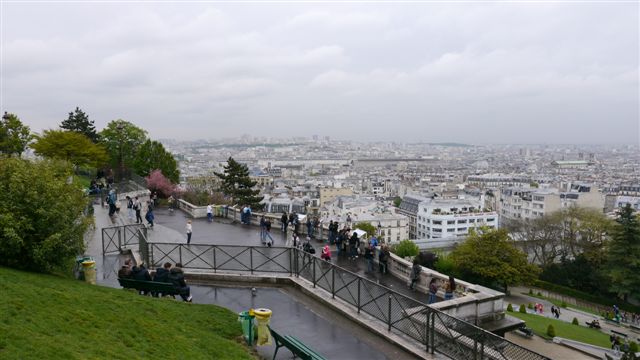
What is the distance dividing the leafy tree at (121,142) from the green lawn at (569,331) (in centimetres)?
3746

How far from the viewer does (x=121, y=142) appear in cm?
4819

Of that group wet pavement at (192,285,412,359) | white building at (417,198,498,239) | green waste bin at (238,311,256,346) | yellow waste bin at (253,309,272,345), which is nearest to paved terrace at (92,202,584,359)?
wet pavement at (192,285,412,359)

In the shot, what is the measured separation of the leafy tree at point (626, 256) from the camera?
39000mm

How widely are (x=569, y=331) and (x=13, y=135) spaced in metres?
42.2

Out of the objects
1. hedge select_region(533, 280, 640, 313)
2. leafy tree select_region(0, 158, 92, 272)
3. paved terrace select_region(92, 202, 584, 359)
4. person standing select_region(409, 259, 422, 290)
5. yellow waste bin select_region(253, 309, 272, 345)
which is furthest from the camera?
hedge select_region(533, 280, 640, 313)

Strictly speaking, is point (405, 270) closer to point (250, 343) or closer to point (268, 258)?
point (268, 258)

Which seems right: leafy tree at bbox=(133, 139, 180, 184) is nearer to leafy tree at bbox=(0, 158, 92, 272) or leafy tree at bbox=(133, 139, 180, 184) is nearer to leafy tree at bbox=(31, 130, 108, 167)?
leafy tree at bbox=(31, 130, 108, 167)

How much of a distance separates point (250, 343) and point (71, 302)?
352 centimetres

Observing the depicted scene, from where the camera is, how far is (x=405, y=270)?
16594 mm

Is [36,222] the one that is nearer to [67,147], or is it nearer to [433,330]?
[433,330]

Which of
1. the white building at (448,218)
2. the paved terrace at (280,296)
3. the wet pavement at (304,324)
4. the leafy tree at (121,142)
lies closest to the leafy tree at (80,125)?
the leafy tree at (121,142)

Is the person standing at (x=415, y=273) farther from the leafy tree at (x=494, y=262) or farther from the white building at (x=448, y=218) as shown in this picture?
the white building at (x=448, y=218)

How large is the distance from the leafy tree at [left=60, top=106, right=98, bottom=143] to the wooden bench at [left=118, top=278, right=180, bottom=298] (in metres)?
40.2

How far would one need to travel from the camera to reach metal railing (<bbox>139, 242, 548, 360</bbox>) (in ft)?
28.8
